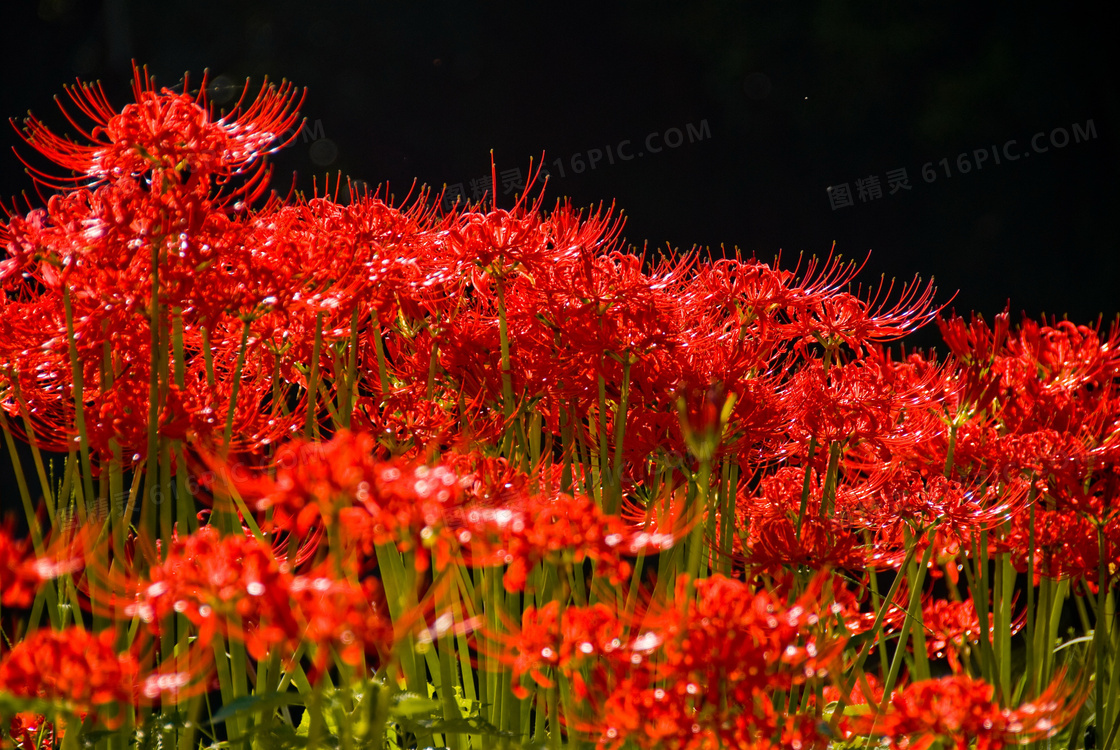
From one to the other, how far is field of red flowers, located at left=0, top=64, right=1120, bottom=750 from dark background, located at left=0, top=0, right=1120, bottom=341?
170 centimetres

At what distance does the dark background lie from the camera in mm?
3145

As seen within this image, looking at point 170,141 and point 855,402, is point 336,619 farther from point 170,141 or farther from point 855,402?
point 855,402

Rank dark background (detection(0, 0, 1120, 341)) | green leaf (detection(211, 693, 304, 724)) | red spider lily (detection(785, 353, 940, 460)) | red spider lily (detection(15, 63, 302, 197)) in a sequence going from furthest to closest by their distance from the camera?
dark background (detection(0, 0, 1120, 341)), red spider lily (detection(785, 353, 940, 460)), red spider lily (detection(15, 63, 302, 197)), green leaf (detection(211, 693, 304, 724))

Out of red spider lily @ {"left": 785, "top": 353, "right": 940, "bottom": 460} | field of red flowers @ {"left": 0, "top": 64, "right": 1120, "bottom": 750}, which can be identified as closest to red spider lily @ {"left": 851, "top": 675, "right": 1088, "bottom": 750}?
field of red flowers @ {"left": 0, "top": 64, "right": 1120, "bottom": 750}

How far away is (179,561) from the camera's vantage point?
25.0 inches

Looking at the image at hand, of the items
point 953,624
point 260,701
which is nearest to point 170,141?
point 260,701

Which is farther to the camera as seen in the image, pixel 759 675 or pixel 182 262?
pixel 182 262

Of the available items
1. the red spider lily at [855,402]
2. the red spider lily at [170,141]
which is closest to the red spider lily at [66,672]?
the red spider lily at [170,141]

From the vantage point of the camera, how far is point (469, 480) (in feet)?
2.79

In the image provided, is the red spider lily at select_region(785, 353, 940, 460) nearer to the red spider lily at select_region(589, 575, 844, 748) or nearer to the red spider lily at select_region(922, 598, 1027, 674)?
the red spider lily at select_region(922, 598, 1027, 674)

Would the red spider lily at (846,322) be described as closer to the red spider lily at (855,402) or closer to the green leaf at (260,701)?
the red spider lily at (855,402)

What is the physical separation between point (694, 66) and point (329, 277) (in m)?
2.52

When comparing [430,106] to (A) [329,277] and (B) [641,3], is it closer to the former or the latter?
(B) [641,3]

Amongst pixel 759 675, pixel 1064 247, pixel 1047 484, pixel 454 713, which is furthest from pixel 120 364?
pixel 1064 247
